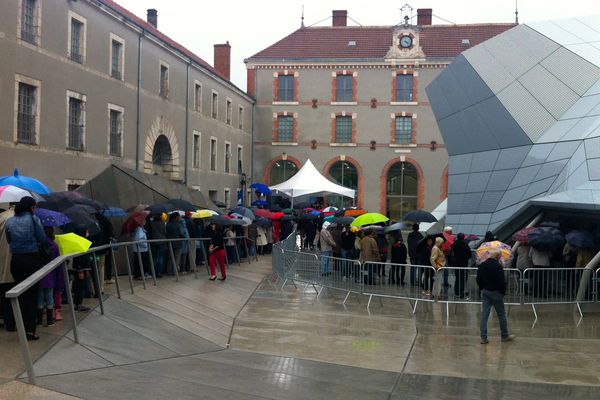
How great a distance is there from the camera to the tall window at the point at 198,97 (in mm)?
36312

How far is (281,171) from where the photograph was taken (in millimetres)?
48438

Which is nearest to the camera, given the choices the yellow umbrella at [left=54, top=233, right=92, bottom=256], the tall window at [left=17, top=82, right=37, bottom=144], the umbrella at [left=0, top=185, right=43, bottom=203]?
the yellow umbrella at [left=54, top=233, right=92, bottom=256]

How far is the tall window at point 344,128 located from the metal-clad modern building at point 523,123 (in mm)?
25557

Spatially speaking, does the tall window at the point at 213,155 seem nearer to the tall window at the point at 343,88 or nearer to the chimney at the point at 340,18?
the tall window at the point at 343,88

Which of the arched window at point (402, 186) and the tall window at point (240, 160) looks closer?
the tall window at point (240, 160)

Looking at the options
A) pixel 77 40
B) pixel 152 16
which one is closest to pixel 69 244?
pixel 77 40

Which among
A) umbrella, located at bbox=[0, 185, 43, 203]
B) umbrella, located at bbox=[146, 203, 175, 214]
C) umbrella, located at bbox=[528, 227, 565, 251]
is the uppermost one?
umbrella, located at bbox=[0, 185, 43, 203]

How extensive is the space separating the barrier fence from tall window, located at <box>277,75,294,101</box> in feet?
113

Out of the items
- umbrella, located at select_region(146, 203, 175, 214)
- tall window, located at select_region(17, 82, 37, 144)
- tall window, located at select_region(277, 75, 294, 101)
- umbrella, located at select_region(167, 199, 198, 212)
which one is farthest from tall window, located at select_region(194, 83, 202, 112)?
umbrella, located at select_region(146, 203, 175, 214)

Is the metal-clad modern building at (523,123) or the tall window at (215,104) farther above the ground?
the tall window at (215,104)

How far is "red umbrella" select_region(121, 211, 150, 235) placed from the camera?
14.3m

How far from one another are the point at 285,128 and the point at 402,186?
9564 mm

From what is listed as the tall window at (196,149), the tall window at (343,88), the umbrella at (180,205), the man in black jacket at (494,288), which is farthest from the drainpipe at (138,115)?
the tall window at (343,88)

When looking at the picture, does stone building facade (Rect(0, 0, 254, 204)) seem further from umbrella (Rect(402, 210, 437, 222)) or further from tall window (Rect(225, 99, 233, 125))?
umbrella (Rect(402, 210, 437, 222))
